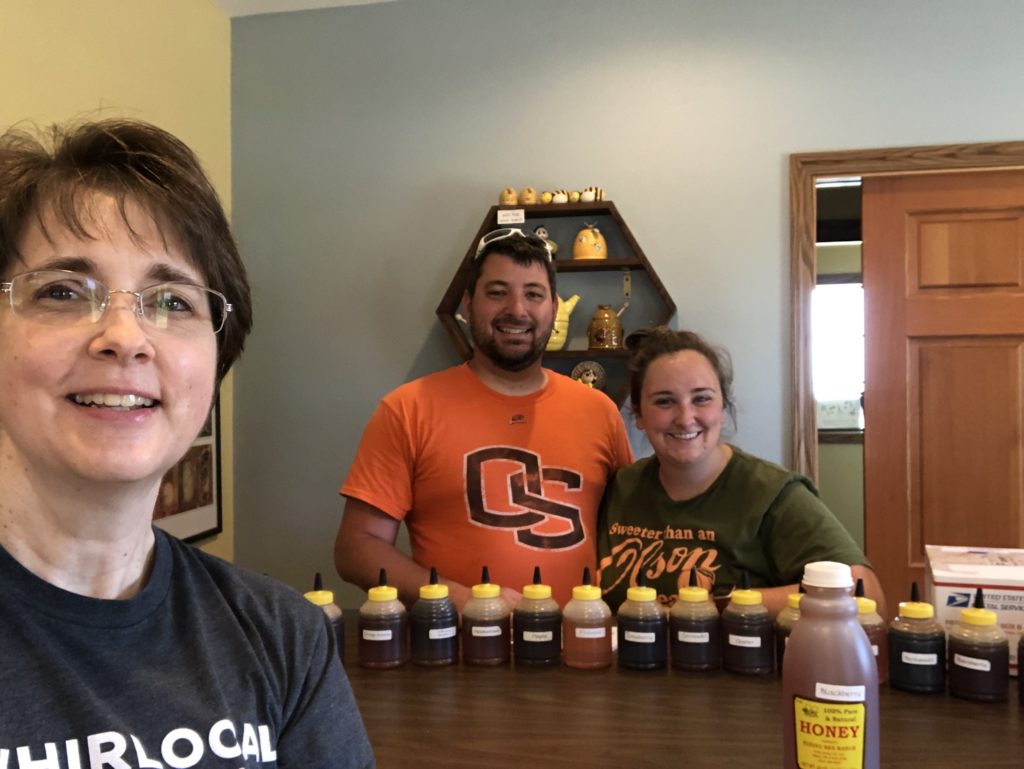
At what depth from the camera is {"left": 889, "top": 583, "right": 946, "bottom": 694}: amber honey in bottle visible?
4.07 ft

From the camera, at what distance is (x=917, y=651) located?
125 cm

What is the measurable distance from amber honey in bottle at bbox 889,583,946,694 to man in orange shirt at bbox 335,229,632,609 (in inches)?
32.1

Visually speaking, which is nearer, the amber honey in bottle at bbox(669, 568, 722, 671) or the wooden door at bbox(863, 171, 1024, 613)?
the amber honey in bottle at bbox(669, 568, 722, 671)

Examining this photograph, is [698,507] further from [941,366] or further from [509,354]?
[941,366]

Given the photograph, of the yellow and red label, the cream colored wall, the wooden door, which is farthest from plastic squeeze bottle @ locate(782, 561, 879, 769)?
the wooden door

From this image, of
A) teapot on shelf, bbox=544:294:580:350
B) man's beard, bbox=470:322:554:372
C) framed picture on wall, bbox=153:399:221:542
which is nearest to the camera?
man's beard, bbox=470:322:554:372

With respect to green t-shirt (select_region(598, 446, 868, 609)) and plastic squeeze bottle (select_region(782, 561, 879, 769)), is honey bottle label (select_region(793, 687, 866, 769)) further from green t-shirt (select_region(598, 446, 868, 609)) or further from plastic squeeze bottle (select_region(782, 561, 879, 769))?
green t-shirt (select_region(598, 446, 868, 609))

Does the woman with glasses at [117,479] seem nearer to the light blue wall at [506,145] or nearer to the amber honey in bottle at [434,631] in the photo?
the amber honey in bottle at [434,631]

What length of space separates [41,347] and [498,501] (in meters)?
1.37

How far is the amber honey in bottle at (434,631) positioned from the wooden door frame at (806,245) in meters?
1.78

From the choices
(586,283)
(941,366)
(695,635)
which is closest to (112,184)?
(695,635)

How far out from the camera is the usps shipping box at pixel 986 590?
4.24ft

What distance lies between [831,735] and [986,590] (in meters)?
0.66

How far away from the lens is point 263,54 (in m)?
3.17
